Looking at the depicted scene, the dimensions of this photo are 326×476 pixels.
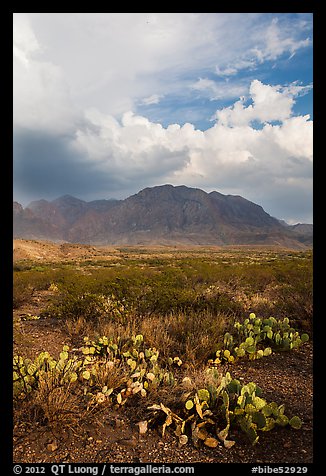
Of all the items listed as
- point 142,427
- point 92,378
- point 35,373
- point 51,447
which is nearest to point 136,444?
point 142,427

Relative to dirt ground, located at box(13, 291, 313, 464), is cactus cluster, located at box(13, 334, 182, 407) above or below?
above

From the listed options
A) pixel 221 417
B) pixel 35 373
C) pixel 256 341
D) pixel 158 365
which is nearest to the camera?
pixel 221 417

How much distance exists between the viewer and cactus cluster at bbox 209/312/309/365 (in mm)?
5437

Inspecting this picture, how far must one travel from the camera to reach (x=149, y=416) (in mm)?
3727

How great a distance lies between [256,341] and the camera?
5730mm

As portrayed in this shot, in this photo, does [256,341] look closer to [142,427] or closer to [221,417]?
[221,417]

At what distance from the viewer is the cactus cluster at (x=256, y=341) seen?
5437mm

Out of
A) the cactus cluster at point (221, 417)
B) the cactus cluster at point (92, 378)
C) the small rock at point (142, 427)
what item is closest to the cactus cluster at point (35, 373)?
the cactus cluster at point (92, 378)

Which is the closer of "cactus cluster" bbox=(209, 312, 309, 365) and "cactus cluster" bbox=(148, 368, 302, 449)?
"cactus cluster" bbox=(148, 368, 302, 449)

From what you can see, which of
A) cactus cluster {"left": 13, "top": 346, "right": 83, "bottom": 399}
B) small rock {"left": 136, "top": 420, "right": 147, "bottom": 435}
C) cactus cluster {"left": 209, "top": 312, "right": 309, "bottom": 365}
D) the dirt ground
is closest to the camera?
the dirt ground

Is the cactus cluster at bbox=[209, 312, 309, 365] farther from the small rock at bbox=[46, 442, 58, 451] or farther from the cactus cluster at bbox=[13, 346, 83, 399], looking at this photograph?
the small rock at bbox=[46, 442, 58, 451]

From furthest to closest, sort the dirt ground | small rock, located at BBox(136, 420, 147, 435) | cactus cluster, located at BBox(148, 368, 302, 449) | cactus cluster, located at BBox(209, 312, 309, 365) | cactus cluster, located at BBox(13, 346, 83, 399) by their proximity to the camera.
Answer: cactus cluster, located at BBox(209, 312, 309, 365)
cactus cluster, located at BBox(13, 346, 83, 399)
small rock, located at BBox(136, 420, 147, 435)
cactus cluster, located at BBox(148, 368, 302, 449)
the dirt ground

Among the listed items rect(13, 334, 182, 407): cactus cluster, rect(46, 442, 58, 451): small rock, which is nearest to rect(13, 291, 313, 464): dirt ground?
rect(46, 442, 58, 451): small rock
